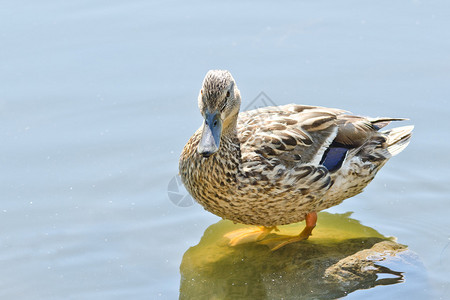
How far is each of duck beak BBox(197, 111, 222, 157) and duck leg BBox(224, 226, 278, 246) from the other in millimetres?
1283

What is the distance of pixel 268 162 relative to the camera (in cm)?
637

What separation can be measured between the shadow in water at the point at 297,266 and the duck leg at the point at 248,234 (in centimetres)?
7

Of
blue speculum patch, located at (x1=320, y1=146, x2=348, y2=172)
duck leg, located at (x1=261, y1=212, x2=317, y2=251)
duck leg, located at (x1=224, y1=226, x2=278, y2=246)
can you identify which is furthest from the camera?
duck leg, located at (x1=224, y1=226, x2=278, y2=246)

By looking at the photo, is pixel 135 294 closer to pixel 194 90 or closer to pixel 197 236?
pixel 197 236

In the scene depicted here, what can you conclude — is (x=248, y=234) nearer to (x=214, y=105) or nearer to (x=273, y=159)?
(x=273, y=159)

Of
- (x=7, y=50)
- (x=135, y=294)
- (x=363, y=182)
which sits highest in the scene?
(x=7, y=50)

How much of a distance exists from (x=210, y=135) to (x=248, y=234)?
140cm

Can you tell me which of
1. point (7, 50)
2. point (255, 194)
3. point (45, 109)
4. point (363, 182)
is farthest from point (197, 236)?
point (7, 50)

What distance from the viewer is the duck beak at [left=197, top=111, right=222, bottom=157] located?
594 centimetres

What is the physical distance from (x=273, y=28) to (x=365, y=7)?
1.29 m

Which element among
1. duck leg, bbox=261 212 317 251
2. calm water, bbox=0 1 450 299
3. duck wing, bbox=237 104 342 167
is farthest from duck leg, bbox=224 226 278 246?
duck wing, bbox=237 104 342 167

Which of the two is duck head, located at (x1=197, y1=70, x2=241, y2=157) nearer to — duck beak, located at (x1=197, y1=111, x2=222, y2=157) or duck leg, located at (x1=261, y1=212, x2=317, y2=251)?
duck beak, located at (x1=197, y1=111, x2=222, y2=157)

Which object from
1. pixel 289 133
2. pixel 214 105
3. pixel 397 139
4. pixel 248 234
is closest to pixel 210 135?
pixel 214 105

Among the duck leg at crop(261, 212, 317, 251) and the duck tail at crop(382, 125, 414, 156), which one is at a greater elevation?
the duck tail at crop(382, 125, 414, 156)
